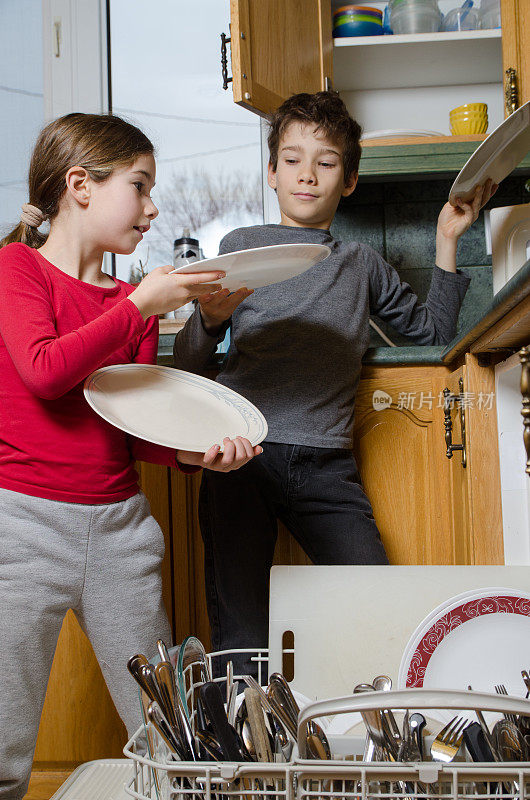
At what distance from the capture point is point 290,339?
128 cm

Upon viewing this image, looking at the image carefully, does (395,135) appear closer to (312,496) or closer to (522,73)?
(522,73)

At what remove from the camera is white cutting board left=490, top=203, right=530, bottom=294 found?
4.01ft

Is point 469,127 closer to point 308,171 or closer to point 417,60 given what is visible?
point 417,60

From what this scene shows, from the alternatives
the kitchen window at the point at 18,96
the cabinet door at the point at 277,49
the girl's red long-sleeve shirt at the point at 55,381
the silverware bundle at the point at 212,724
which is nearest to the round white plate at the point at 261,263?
the girl's red long-sleeve shirt at the point at 55,381

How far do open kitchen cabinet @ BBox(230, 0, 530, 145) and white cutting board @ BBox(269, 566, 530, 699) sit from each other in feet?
3.30

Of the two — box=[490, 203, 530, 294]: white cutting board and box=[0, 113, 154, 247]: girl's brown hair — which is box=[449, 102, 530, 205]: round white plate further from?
box=[0, 113, 154, 247]: girl's brown hair

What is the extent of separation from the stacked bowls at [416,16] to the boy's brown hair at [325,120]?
2.16 feet

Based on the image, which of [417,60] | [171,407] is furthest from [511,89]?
[171,407]

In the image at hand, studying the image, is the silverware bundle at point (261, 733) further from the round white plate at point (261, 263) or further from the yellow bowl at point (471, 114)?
the yellow bowl at point (471, 114)

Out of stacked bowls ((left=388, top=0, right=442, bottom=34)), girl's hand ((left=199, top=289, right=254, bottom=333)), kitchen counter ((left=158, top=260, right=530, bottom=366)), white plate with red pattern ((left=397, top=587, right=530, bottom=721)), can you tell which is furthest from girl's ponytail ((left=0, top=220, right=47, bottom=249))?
stacked bowls ((left=388, top=0, right=442, bottom=34))

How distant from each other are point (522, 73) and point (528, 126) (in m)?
0.92

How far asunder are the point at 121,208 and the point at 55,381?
0.27m

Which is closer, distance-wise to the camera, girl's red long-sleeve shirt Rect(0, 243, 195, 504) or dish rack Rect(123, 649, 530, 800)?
dish rack Rect(123, 649, 530, 800)

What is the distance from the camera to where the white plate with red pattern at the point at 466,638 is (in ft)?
2.56
